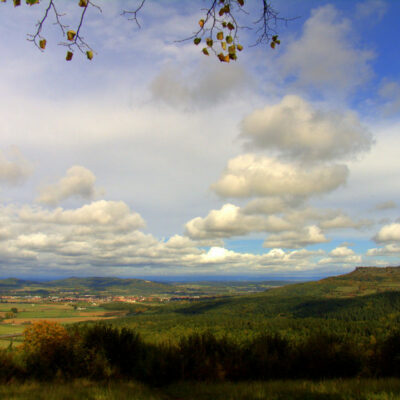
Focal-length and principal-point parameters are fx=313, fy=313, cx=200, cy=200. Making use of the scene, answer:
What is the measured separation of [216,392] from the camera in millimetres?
6527

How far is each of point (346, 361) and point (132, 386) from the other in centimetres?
624

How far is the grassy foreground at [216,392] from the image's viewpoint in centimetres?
578

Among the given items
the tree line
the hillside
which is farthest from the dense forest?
the hillside

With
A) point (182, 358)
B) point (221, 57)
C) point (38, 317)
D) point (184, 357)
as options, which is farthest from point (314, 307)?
point (221, 57)

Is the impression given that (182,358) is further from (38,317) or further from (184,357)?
(38,317)

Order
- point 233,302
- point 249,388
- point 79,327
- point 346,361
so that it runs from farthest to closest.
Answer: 1. point 233,302
2. point 79,327
3. point 346,361
4. point 249,388

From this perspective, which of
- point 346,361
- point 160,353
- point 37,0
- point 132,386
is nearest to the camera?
point 37,0

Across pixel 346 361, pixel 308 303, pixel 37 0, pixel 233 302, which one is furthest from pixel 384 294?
pixel 37 0

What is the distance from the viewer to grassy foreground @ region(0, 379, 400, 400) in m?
5.78

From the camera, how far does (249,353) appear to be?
9.33m

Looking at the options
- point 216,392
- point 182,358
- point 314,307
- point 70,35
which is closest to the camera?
point 70,35

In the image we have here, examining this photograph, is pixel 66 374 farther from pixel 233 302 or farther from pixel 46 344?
pixel 233 302

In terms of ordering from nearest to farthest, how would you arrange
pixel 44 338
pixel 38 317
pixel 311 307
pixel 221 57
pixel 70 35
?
1. pixel 70 35
2. pixel 221 57
3. pixel 44 338
4. pixel 38 317
5. pixel 311 307

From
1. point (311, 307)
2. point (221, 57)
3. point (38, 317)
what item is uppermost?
point (221, 57)
